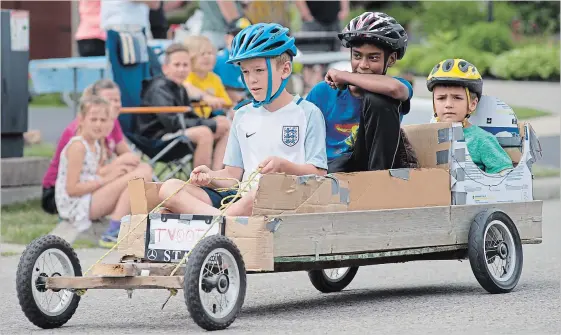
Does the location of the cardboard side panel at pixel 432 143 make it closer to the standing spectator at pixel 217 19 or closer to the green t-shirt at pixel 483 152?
the green t-shirt at pixel 483 152

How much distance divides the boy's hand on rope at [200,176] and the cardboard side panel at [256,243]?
470 millimetres

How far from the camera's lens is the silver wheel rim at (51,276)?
277 inches

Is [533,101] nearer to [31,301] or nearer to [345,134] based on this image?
[345,134]

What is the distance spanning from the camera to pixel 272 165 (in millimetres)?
7344

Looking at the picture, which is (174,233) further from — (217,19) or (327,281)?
(217,19)

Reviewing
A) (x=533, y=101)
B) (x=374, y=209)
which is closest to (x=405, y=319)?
(x=374, y=209)

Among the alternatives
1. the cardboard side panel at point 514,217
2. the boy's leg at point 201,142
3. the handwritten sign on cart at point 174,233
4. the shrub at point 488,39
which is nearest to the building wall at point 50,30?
the shrub at point 488,39

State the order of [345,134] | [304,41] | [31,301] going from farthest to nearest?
[304,41] < [345,134] < [31,301]

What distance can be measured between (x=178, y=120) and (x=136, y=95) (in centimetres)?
76

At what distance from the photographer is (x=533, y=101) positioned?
81.7 feet

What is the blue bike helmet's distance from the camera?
25.0 ft

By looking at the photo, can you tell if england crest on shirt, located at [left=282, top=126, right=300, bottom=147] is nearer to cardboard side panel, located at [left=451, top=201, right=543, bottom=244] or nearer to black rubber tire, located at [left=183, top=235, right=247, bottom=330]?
black rubber tire, located at [left=183, top=235, right=247, bottom=330]

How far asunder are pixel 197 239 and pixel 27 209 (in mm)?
6491

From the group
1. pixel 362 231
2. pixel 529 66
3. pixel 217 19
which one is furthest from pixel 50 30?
pixel 362 231
